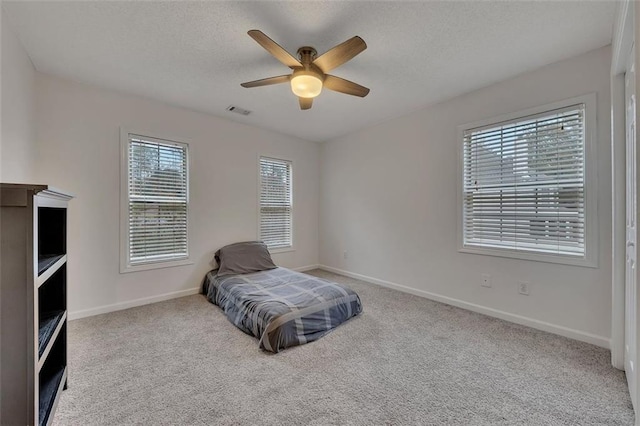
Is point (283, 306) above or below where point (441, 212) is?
below

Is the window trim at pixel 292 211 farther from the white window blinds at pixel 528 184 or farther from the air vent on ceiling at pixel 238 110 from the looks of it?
the white window blinds at pixel 528 184

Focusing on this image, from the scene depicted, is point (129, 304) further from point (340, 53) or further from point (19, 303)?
point (340, 53)

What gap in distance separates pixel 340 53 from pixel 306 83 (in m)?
Answer: 0.38

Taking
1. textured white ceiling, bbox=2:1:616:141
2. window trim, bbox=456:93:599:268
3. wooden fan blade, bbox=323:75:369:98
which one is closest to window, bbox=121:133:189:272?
textured white ceiling, bbox=2:1:616:141

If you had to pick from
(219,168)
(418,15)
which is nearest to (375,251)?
(219,168)

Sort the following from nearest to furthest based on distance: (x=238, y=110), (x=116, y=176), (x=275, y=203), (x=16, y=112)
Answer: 1. (x=16, y=112)
2. (x=116, y=176)
3. (x=238, y=110)
4. (x=275, y=203)

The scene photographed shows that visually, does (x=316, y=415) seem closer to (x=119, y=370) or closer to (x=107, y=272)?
(x=119, y=370)

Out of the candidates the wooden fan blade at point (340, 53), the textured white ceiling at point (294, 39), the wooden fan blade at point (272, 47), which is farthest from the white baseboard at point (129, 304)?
the wooden fan blade at point (340, 53)

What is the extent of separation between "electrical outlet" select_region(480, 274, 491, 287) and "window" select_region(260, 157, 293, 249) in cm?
300

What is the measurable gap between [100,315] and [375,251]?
359 cm

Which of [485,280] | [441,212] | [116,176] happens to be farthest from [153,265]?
[485,280]

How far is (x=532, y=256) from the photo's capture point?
264cm

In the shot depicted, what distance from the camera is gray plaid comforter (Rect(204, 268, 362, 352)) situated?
229 centimetres

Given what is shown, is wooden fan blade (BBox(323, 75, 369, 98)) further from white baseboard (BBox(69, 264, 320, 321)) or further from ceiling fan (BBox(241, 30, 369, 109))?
white baseboard (BBox(69, 264, 320, 321))
